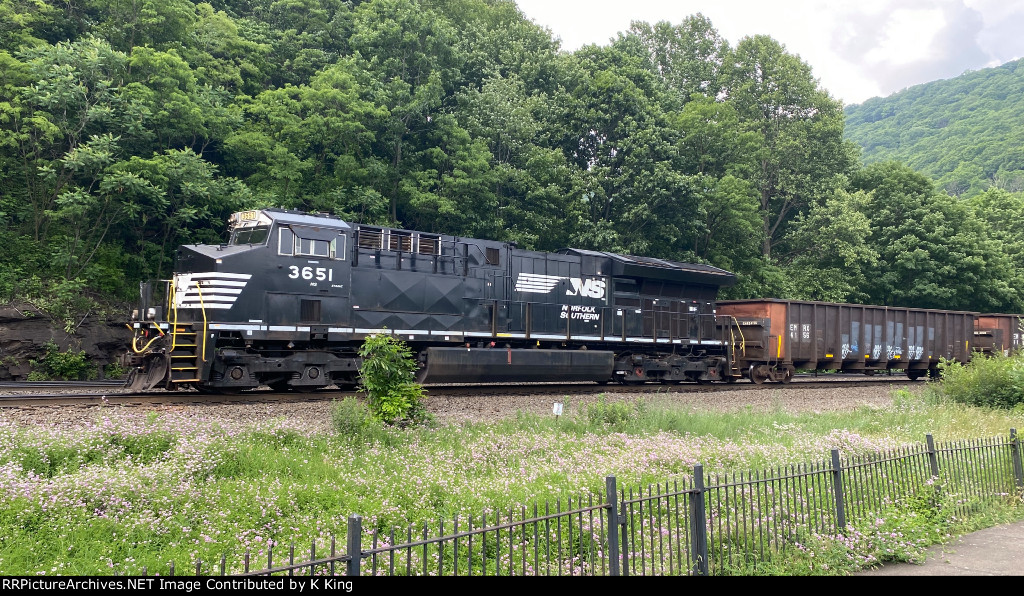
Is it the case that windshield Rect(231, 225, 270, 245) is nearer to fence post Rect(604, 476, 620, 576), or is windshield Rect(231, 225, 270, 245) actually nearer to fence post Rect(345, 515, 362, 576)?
fence post Rect(604, 476, 620, 576)

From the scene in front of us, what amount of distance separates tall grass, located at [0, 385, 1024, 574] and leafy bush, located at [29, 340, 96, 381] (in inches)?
403

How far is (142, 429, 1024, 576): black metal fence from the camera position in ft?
16.7

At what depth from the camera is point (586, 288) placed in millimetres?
20000

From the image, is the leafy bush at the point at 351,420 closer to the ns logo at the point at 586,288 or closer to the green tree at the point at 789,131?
the ns logo at the point at 586,288

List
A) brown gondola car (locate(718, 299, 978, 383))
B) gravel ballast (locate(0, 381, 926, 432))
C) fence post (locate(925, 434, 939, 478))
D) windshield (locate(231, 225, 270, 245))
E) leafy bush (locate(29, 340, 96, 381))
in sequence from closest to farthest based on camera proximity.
→ fence post (locate(925, 434, 939, 478)) < gravel ballast (locate(0, 381, 926, 432)) < windshield (locate(231, 225, 270, 245)) < leafy bush (locate(29, 340, 96, 381)) < brown gondola car (locate(718, 299, 978, 383))

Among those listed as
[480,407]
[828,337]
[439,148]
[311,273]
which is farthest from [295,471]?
[439,148]

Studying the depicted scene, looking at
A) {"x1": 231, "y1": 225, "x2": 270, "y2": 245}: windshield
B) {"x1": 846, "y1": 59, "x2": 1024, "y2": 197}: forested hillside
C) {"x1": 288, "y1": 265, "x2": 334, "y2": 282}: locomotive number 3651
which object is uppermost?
{"x1": 846, "y1": 59, "x2": 1024, "y2": 197}: forested hillside

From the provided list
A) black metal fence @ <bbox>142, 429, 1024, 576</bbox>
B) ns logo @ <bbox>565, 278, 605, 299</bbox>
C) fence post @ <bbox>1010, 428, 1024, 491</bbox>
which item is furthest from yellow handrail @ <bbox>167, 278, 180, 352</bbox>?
fence post @ <bbox>1010, 428, 1024, 491</bbox>

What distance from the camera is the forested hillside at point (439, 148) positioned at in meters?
21.4

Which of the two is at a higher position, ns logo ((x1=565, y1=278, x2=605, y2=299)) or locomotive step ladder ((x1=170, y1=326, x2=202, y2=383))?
ns logo ((x1=565, y1=278, x2=605, y2=299))

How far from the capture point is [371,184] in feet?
89.9

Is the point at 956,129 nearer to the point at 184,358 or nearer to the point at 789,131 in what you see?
the point at 789,131
